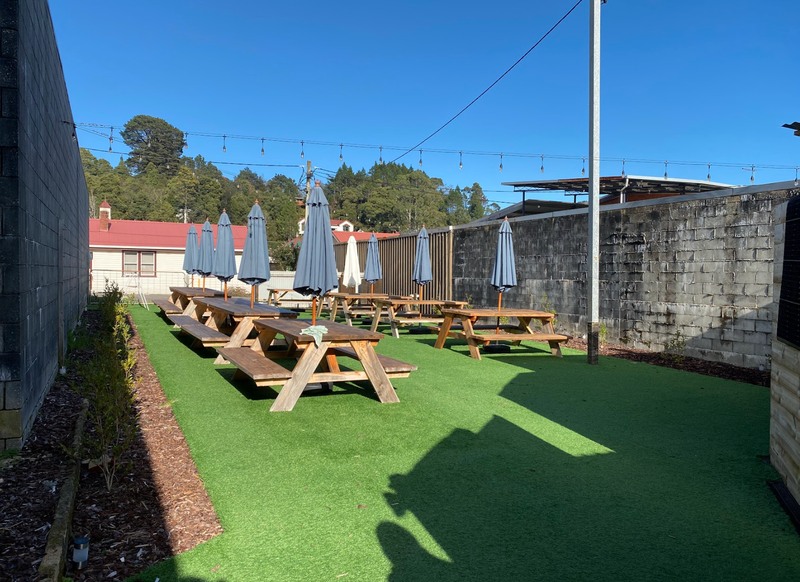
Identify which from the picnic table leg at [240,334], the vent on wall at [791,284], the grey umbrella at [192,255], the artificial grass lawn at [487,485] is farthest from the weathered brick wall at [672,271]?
the grey umbrella at [192,255]

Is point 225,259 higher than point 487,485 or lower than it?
higher

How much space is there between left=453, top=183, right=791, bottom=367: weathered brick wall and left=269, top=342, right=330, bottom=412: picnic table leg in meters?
5.65

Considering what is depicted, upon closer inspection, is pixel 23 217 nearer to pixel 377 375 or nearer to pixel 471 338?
pixel 377 375

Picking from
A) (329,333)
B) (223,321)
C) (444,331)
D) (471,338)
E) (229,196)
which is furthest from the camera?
(229,196)

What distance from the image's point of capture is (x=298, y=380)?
5.51 m

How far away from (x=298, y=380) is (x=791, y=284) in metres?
3.98

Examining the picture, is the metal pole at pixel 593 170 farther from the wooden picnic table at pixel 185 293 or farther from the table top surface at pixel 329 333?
the wooden picnic table at pixel 185 293

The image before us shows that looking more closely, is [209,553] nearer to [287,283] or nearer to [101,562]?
[101,562]

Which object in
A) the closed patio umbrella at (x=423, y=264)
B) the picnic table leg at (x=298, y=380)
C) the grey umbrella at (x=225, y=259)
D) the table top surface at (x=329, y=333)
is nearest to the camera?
the picnic table leg at (x=298, y=380)

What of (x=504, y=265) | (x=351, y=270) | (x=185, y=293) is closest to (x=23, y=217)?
(x=504, y=265)

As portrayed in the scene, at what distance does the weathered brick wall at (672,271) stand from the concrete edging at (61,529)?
7609mm

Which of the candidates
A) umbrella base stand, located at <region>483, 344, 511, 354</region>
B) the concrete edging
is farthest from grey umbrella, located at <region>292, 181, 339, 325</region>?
umbrella base stand, located at <region>483, 344, 511, 354</region>

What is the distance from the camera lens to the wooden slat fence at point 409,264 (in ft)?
47.7

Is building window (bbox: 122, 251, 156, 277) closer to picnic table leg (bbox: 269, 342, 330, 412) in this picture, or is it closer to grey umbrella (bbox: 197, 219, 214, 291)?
grey umbrella (bbox: 197, 219, 214, 291)
